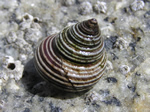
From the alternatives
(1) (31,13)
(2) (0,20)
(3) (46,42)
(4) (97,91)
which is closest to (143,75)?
(4) (97,91)

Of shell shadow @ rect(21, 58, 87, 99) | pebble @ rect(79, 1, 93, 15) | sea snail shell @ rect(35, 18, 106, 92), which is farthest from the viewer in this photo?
pebble @ rect(79, 1, 93, 15)

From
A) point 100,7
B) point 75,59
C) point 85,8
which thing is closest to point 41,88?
point 75,59

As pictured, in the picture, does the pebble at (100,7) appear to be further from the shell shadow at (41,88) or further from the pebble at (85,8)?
the shell shadow at (41,88)

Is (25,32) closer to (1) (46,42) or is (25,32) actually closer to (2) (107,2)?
(1) (46,42)

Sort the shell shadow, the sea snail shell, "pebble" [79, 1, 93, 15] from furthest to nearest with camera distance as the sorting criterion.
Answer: "pebble" [79, 1, 93, 15] < the shell shadow < the sea snail shell

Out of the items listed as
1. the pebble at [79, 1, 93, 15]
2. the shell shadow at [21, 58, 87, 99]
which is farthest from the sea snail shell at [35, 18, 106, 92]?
the pebble at [79, 1, 93, 15]

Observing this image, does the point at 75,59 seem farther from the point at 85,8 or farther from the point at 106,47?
the point at 85,8

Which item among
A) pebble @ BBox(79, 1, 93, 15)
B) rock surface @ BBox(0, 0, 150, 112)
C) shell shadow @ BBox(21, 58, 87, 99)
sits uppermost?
pebble @ BBox(79, 1, 93, 15)

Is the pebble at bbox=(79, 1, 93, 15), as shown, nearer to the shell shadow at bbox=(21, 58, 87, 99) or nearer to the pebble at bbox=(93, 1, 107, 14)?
the pebble at bbox=(93, 1, 107, 14)
